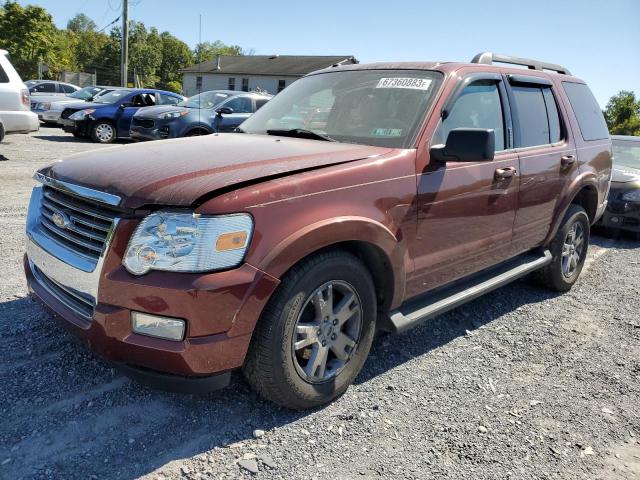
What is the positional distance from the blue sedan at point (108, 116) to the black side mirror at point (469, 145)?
13.0 meters

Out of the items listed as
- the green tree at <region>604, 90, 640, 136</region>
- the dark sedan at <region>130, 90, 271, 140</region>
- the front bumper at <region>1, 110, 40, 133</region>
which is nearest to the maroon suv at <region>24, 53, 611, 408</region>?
the front bumper at <region>1, 110, 40, 133</region>

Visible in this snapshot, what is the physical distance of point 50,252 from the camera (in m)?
2.75

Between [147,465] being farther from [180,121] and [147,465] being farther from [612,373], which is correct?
[180,121]

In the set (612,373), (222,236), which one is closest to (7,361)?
(222,236)

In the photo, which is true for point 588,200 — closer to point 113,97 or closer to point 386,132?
point 386,132

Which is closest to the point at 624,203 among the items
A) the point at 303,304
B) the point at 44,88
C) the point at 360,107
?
the point at 360,107

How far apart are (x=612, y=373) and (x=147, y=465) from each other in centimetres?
306

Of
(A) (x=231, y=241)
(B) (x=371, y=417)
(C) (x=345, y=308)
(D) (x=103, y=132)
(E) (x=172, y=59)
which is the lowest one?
(B) (x=371, y=417)

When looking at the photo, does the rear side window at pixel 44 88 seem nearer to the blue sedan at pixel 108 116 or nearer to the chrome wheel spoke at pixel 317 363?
the blue sedan at pixel 108 116

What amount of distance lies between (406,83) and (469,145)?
2.65 ft

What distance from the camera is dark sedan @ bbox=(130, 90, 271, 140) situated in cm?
1191

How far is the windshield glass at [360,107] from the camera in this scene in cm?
336

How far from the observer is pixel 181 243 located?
7.59 ft

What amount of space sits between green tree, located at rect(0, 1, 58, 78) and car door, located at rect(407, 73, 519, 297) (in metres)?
49.2
